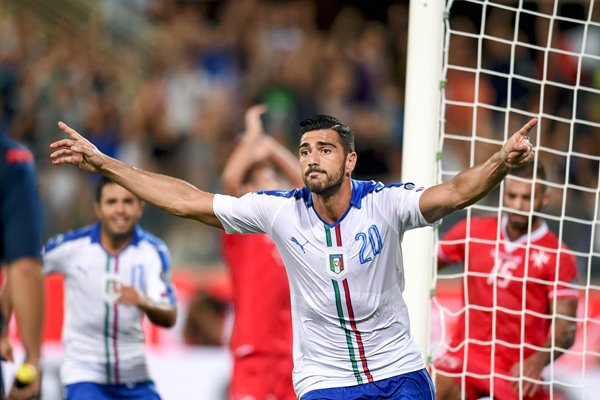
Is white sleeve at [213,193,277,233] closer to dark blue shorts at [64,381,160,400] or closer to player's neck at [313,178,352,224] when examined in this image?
player's neck at [313,178,352,224]

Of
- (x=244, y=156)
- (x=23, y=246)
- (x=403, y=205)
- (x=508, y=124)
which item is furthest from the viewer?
(x=508, y=124)

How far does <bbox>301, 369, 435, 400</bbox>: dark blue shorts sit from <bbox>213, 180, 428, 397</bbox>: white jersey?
→ 29mm

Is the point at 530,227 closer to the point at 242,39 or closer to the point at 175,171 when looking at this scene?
the point at 175,171

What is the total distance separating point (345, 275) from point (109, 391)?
8.42 feet

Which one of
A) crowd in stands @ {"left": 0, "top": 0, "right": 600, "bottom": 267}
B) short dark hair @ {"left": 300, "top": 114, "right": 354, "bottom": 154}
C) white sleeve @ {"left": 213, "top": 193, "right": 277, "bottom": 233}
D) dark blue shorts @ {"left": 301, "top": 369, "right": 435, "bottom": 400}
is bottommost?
dark blue shorts @ {"left": 301, "top": 369, "right": 435, "bottom": 400}

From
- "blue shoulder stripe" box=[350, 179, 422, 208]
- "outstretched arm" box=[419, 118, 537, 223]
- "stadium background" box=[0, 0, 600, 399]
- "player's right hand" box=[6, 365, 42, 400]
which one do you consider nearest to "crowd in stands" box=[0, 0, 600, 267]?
"stadium background" box=[0, 0, 600, 399]

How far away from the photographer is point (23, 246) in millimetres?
5633

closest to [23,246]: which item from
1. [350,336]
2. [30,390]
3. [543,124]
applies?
[30,390]

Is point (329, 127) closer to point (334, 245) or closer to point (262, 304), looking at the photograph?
point (334, 245)

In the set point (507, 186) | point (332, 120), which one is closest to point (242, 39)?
point (507, 186)

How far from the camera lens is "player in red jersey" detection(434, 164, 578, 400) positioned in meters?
6.91

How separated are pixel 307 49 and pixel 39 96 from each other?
3.48 metres

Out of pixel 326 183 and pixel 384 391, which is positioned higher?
pixel 326 183

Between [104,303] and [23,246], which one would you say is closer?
[23,246]
